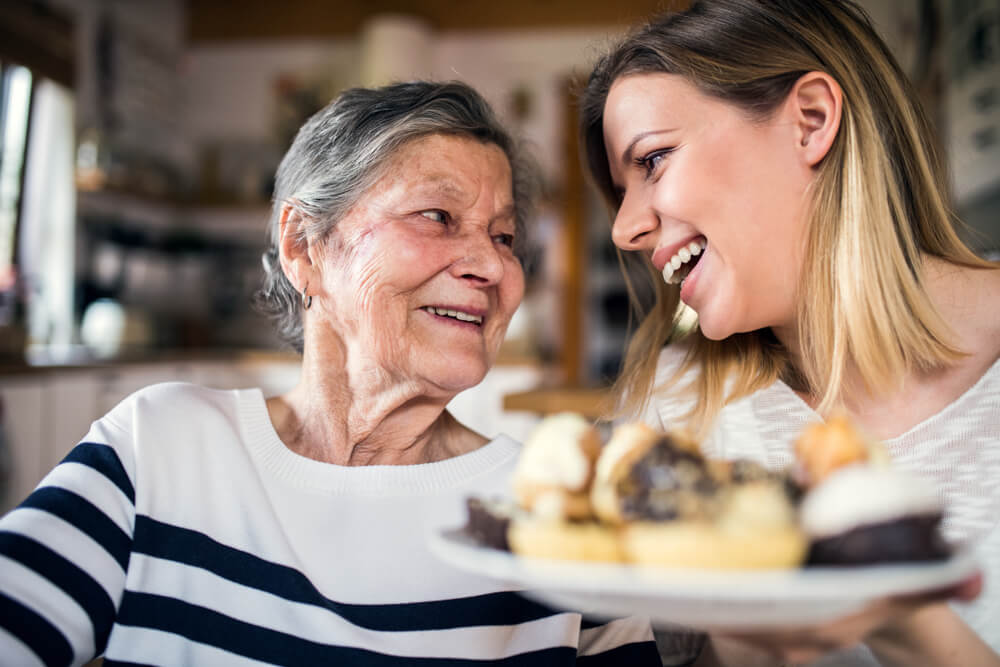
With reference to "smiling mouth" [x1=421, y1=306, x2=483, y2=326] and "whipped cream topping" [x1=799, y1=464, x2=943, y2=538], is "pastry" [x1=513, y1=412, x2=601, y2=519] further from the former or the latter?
"smiling mouth" [x1=421, y1=306, x2=483, y2=326]

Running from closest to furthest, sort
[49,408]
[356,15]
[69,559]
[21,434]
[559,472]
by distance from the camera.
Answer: [559,472] < [69,559] < [21,434] < [49,408] < [356,15]

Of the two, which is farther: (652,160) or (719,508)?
(652,160)

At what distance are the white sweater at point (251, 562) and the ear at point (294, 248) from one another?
225 mm

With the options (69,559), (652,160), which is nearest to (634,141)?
(652,160)

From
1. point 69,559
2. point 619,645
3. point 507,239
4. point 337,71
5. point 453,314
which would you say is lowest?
point 619,645

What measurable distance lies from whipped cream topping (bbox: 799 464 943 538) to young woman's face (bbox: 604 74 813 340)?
0.55 m

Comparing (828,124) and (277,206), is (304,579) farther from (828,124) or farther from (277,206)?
(828,124)

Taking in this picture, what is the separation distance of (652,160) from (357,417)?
1.76 feet

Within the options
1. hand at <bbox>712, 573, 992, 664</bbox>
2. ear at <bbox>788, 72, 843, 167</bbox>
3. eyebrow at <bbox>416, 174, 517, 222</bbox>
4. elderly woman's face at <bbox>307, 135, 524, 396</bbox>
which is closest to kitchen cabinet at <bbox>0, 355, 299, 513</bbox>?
elderly woman's face at <bbox>307, 135, 524, 396</bbox>

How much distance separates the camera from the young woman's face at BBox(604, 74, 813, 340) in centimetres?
105

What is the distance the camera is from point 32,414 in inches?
127

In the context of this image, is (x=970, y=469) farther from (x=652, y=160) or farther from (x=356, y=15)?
(x=356, y=15)

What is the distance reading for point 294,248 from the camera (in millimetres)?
1195

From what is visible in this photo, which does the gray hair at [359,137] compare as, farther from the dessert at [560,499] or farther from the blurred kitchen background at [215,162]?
the blurred kitchen background at [215,162]
